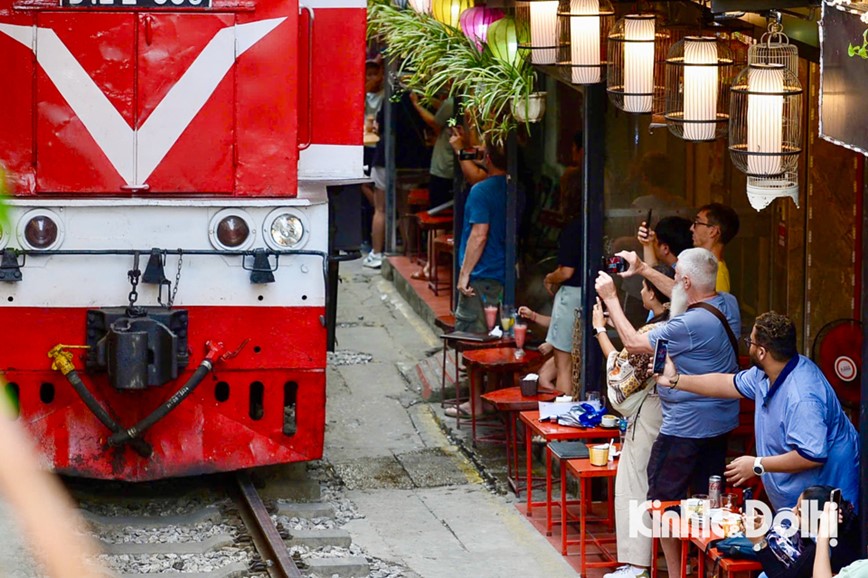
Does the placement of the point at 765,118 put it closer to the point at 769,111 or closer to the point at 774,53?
the point at 769,111

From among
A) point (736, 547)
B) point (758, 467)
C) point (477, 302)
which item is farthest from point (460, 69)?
point (736, 547)

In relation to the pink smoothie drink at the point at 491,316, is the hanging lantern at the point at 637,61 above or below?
above

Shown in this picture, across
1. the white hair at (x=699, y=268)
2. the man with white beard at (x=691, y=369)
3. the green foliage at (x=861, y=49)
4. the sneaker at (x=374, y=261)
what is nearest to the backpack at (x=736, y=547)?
the man with white beard at (x=691, y=369)

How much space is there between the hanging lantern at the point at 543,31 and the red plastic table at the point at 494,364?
214 cm

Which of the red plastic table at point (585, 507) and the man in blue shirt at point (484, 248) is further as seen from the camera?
the man in blue shirt at point (484, 248)

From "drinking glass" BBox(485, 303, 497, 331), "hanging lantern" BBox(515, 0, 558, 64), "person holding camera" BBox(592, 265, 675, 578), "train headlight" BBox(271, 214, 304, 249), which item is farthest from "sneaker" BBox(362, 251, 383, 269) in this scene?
"person holding camera" BBox(592, 265, 675, 578)

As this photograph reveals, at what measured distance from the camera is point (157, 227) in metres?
6.62

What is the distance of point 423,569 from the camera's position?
6.33 metres

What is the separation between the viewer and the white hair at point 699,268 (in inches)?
227

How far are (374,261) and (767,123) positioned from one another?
10987 millimetres

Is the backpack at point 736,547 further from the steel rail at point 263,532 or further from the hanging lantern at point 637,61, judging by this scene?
the hanging lantern at point 637,61

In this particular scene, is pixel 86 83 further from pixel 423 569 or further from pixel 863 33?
pixel 863 33

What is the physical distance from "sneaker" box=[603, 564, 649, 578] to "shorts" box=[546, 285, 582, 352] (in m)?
2.44

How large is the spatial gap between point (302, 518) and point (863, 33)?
401cm
